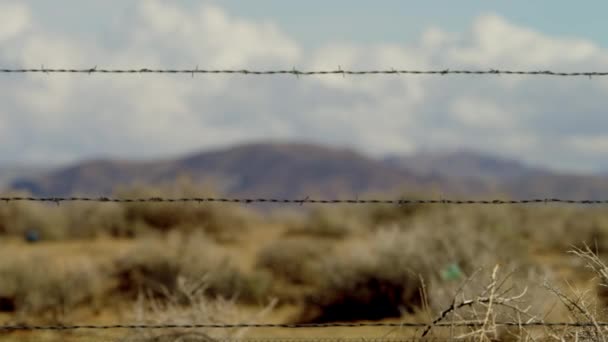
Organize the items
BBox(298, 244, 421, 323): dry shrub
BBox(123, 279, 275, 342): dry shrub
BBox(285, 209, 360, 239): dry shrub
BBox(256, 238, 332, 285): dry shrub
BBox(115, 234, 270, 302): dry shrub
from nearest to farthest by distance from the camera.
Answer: BBox(123, 279, 275, 342): dry shrub, BBox(298, 244, 421, 323): dry shrub, BBox(115, 234, 270, 302): dry shrub, BBox(256, 238, 332, 285): dry shrub, BBox(285, 209, 360, 239): dry shrub

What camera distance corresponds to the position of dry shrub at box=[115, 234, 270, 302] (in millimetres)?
17438

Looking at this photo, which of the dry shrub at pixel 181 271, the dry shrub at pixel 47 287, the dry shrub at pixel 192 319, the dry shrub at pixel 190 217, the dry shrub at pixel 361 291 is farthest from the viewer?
the dry shrub at pixel 190 217

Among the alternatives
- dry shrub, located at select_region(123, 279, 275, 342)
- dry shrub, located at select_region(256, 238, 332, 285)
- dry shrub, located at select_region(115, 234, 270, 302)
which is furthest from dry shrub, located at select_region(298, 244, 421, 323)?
dry shrub, located at select_region(123, 279, 275, 342)

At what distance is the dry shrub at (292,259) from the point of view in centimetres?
1956

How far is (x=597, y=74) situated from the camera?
7004mm

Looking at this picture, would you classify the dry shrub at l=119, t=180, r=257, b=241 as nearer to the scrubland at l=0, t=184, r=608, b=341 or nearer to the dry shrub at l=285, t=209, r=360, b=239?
the scrubland at l=0, t=184, r=608, b=341

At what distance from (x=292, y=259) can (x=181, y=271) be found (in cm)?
279

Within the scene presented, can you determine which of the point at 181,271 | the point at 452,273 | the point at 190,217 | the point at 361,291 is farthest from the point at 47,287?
the point at 190,217

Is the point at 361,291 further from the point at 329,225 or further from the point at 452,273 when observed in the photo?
the point at 329,225

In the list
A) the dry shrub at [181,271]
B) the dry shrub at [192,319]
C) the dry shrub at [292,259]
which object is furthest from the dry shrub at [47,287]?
the dry shrub at [192,319]

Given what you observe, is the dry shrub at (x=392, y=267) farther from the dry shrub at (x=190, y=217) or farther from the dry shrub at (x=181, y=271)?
the dry shrub at (x=190, y=217)

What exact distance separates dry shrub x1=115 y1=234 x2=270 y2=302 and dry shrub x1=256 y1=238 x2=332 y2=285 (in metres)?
1.30

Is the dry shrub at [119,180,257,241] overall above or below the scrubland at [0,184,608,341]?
above

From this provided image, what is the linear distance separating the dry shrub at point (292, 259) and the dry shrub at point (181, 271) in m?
1.30
